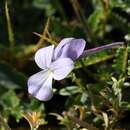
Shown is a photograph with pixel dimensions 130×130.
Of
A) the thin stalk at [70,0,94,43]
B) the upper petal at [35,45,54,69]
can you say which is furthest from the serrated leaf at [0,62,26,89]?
the upper petal at [35,45,54,69]

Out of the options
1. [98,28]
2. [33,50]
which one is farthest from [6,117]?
[98,28]

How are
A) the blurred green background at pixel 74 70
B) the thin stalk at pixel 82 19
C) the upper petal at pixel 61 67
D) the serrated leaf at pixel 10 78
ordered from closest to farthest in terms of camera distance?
1. the upper petal at pixel 61 67
2. the blurred green background at pixel 74 70
3. the thin stalk at pixel 82 19
4. the serrated leaf at pixel 10 78

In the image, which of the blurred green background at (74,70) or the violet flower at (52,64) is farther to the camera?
the blurred green background at (74,70)

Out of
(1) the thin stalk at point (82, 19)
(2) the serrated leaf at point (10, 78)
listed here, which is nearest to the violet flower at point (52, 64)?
(1) the thin stalk at point (82, 19)

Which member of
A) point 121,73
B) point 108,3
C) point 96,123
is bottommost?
point 96,123

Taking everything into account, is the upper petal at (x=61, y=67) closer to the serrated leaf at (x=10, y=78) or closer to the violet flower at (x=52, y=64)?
the violet flower at (x=52, y=64)

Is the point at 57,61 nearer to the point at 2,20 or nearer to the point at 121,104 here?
the point at 121,104

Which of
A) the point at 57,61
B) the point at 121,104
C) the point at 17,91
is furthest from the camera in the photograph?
the point at 17,91
